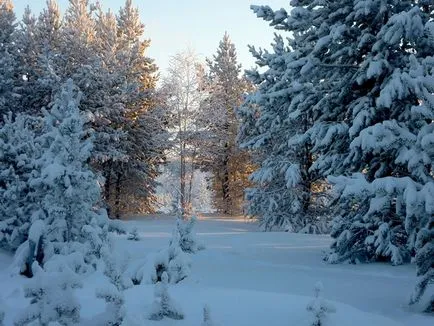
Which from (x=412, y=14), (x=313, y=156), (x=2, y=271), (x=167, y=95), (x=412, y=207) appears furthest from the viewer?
(x=167, y=95)

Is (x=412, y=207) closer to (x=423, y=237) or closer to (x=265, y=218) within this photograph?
(x=423, y=237)

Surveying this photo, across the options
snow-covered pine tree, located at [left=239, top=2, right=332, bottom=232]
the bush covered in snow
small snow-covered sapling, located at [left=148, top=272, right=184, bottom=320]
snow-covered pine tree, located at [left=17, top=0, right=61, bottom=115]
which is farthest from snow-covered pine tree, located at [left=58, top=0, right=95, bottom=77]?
small snow-covered sapling, located at [left=148, top=272, right=184, bottom=320]

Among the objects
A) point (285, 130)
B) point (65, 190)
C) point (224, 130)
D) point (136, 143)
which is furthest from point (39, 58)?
point (65, 190)

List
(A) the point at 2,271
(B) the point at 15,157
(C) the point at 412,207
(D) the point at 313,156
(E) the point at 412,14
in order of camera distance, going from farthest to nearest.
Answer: (D) the point at 313,156, (B) the point at 15,157, (A) the point at 2,271, (E) the point at 412,14, (C) the point at 412,207

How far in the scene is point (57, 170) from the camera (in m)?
9.61

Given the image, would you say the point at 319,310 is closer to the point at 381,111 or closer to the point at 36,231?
the point at 381,111

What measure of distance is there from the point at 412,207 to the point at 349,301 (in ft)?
6.44

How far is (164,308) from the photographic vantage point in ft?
18.0

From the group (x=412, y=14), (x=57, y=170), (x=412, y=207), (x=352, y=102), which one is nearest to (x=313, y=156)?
(x=352, y=102)

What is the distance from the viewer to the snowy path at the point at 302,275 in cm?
715

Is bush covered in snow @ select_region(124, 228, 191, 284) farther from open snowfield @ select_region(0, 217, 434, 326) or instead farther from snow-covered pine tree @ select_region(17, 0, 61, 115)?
snow-covered pine tree @ select_region(17, 0, 61, 115)

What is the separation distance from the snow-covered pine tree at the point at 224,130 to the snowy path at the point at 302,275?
58.9 feet

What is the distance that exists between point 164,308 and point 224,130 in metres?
27.3

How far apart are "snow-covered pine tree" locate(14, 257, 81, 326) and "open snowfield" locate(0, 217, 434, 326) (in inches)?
24.0
